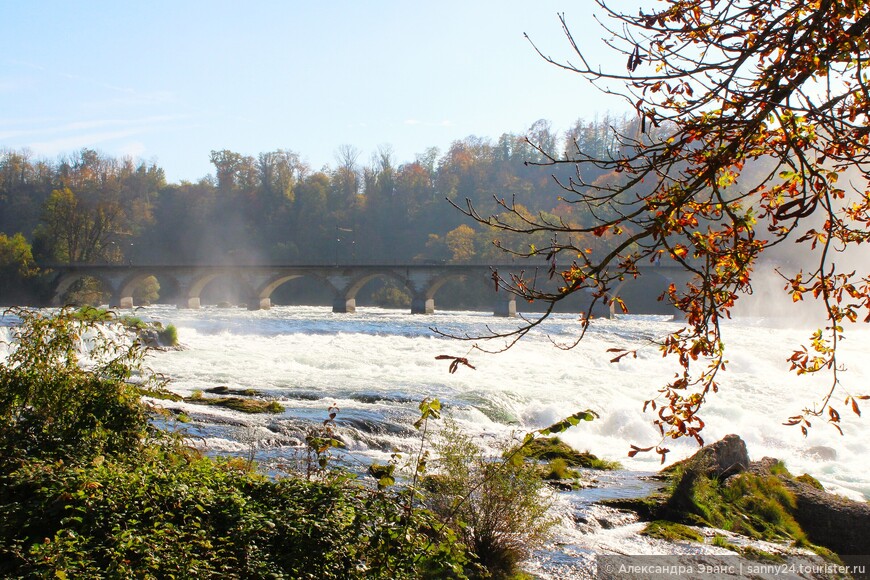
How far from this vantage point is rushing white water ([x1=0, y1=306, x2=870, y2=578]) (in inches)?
438

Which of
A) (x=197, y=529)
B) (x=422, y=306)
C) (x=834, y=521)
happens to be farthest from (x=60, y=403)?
(x=422, y=306)

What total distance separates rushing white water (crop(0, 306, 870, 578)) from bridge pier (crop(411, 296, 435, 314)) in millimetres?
28762

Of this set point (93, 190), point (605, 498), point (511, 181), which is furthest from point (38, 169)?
point (605, 498)

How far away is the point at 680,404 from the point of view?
13.6 feet

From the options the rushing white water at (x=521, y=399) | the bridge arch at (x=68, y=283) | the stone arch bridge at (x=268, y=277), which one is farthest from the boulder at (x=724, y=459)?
the bridge arch at (x=68, y=283)

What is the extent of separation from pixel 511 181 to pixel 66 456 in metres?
90.9

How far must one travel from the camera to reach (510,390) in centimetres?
1859

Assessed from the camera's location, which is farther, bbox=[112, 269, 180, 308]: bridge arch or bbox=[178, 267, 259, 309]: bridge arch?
bbox=[178, 267, 259, 309]: bridge arch

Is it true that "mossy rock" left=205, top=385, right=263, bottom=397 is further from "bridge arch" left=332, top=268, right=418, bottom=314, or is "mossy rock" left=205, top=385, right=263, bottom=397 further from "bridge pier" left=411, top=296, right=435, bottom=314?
"bridge arch" left=332, top=268, right=418, bottom=314

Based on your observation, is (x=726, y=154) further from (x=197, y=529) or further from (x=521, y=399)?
(x=521, y=399)

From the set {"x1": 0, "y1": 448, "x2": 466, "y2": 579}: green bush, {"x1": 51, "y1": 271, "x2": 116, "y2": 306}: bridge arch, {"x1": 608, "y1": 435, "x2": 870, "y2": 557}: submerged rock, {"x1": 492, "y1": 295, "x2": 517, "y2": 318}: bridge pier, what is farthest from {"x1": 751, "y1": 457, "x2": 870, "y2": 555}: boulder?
{"x1": 51, "y1": 271, "x2": 116, "y2": 306}: bridge arch

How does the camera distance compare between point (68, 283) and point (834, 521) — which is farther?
point (68, 283)

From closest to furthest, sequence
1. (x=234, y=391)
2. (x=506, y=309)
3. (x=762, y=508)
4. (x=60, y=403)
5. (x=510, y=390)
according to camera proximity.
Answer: (x=60, y=403)
(x=762, y=508)
(x=234, y=391)
(x=510, y=390)
(x=506, y=309)

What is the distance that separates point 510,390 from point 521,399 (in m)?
0.75
